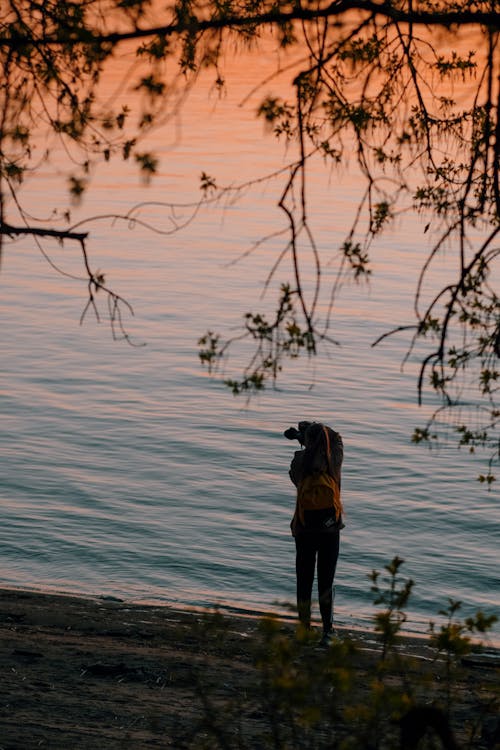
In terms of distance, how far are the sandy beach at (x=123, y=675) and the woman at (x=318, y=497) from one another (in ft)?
2.71

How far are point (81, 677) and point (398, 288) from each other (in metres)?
36.0

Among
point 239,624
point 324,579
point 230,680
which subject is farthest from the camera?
point 239,624

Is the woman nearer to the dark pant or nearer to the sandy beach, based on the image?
the dark pant

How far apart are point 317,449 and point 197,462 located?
12822 mm

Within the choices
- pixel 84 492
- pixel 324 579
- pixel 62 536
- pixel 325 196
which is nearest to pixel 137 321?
pixel 84 492

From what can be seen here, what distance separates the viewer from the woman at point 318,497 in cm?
1012

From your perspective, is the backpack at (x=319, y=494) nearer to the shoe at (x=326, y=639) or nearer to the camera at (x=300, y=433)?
the camera at (x=300, y=433)

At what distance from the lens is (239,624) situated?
12906mm

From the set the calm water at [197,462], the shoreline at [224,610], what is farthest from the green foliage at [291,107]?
the shoreline at [224,610]

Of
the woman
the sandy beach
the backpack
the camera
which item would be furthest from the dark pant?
the camera

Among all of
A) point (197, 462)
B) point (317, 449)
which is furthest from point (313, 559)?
point (197, 462)

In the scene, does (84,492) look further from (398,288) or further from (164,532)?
(398,288)

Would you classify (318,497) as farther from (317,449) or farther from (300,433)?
(300,433)

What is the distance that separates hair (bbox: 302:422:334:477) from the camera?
1009 centimetres
